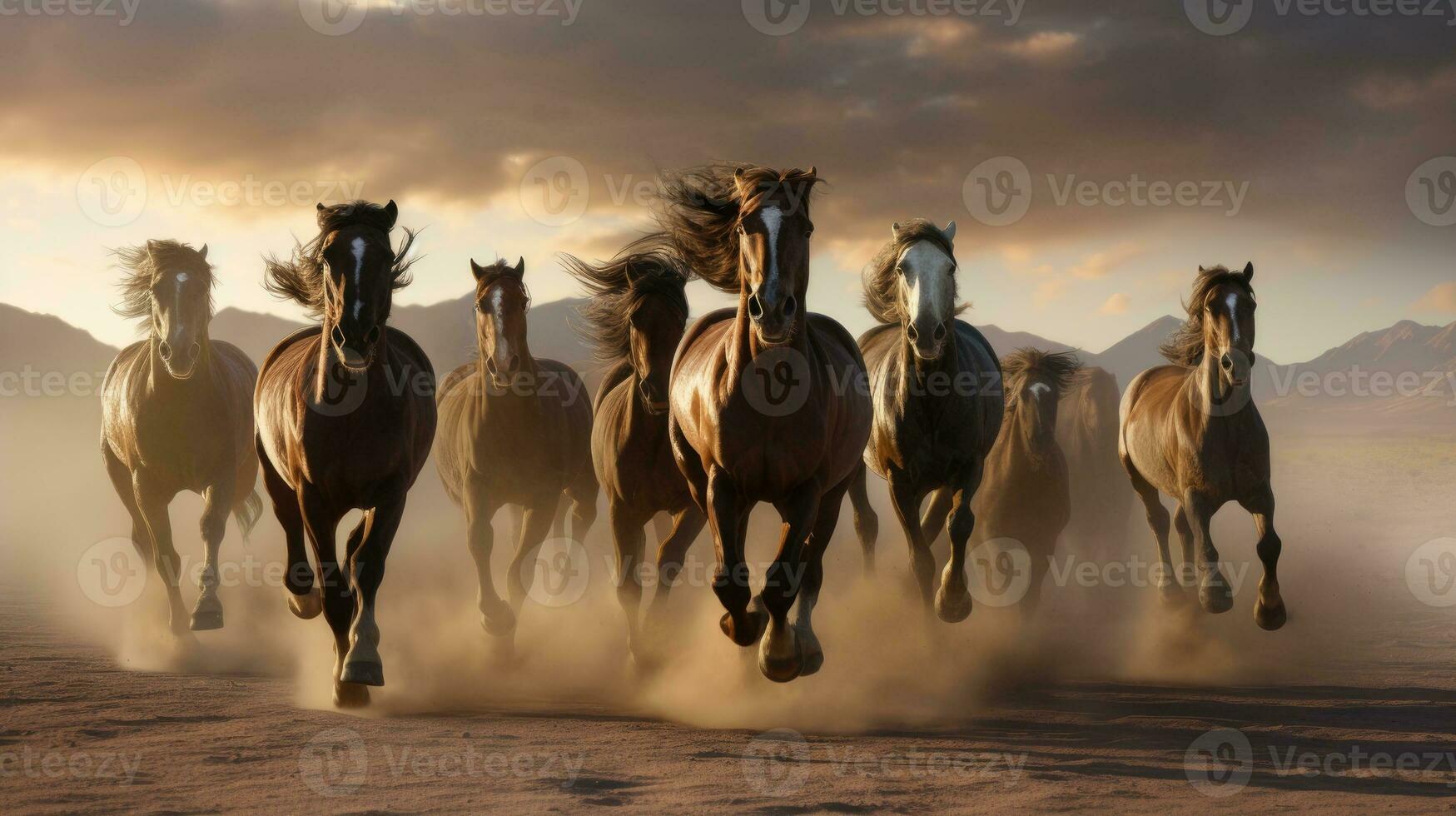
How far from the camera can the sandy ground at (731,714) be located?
583 cm

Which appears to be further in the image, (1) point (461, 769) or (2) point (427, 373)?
(2) point (427, 373)

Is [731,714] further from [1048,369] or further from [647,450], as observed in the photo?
[1048,369]

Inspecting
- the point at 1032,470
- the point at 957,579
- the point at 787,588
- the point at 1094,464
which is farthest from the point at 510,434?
the point at 1094,464

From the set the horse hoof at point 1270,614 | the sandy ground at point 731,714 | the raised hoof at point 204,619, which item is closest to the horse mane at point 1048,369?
the sandy ground at point 731,714

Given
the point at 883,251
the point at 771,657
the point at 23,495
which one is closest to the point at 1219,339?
the point at 883,251

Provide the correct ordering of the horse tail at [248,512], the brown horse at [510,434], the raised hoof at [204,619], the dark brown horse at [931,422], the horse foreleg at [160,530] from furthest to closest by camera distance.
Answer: the horse tail at [248,512]
the horse foreleg at [160,530]
the raised hoof at [204,619]
the brown horse at [510,434]
the dark brown horse at [931,422]

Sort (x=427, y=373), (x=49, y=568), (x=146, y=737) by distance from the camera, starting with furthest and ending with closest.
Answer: (x=49, y=568) < (x=427, y=373) < (x=146, y=737)

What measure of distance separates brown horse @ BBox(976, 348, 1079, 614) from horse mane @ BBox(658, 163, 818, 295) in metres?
5.83

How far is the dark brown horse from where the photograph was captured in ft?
29.2

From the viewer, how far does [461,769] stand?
6.19 m

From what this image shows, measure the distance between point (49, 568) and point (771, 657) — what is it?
726 inches

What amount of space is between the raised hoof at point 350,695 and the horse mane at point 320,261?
249 cm

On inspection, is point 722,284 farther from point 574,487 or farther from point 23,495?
point 23,495

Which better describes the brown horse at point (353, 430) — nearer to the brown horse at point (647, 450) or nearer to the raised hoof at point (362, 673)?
the raised hoof at point (362, 673)
